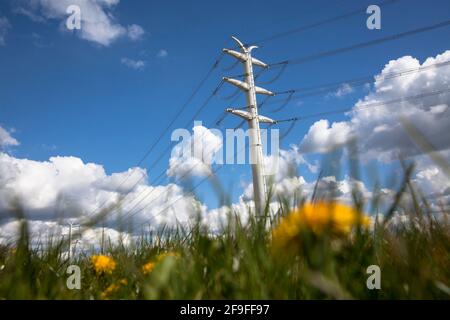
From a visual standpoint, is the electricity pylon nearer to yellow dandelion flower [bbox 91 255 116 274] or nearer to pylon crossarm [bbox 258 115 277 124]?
pylon crossarm [bbox 258 115 277 124]

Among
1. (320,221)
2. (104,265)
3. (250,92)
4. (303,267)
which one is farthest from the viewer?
(250,92)

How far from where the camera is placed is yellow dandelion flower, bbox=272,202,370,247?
1.49 metres

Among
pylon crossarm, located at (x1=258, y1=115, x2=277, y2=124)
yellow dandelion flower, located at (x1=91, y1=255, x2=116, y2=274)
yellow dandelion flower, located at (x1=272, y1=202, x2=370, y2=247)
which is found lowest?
yellow dandelion flower, located at (x1=91, y1=255, x2=116, y2=274)

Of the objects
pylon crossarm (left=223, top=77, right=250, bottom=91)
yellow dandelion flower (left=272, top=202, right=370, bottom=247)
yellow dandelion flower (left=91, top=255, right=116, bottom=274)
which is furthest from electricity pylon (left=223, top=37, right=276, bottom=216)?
yellow dandelion flower (left=272, top=202, right=370, bottom=247)

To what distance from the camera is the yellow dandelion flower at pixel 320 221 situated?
58.6 inches

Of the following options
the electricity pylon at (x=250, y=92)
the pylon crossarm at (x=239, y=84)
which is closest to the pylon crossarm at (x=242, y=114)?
the electricity pylon at (x=250, y=92)

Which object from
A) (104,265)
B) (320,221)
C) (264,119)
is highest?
(264,119)

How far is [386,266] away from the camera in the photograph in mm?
1649

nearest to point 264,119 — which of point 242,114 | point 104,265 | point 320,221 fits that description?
point 242,114

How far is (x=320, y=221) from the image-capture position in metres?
1.50

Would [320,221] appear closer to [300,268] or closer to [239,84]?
[300,268]

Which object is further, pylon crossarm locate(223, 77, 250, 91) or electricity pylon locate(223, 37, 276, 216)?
pylon crossarm locate(223, 77, 250, 91)

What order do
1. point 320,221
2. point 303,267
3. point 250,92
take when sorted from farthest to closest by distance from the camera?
point 250,92 < point 303,267 < point 320,221
